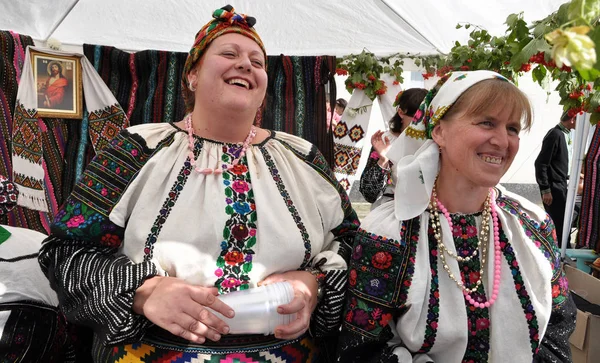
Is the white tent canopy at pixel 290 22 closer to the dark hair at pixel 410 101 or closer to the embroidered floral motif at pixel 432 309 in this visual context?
the dark hair at pixel 410 101

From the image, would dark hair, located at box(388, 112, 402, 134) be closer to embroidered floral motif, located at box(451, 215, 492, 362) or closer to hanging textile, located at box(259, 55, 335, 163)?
hanging textile, located at box(259, 55, 335, 163)

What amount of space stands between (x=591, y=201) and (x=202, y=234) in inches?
137

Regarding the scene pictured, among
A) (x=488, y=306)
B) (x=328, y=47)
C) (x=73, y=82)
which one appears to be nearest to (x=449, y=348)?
(x=488, y=306)

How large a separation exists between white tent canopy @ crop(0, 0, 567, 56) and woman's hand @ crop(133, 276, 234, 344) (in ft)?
8.25

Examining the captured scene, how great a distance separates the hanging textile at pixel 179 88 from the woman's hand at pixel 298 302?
4.97 feet

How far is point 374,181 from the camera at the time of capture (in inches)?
125

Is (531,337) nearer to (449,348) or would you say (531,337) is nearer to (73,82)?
(449,348)

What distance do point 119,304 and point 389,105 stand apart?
3106 millimetres

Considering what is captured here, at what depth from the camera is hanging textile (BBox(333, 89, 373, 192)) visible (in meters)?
3.90

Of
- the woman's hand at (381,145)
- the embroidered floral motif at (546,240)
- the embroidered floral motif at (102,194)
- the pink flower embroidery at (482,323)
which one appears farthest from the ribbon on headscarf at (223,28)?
the woman's hand at (381,145)

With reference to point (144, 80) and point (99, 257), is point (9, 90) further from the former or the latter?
point (99, 257)

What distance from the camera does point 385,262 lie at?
1556mm

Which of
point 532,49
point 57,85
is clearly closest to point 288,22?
point 57,85

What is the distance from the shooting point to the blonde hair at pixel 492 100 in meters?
1.48
